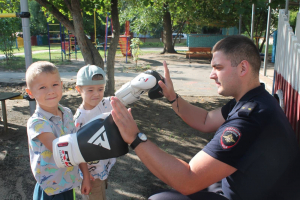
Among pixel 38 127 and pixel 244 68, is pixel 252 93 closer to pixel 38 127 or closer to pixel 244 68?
pixel 244 68

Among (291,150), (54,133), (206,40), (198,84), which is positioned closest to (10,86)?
(198,84)

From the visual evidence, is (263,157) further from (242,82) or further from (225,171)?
(242,82)

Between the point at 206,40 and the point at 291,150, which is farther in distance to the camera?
the point at 206,40

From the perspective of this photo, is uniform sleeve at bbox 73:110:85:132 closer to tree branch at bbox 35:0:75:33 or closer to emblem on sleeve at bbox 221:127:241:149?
emblem on sleeve at bbox 221:127:241:149

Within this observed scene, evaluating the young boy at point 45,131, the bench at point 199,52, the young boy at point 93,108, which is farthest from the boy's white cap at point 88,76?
the bench at point 199,52

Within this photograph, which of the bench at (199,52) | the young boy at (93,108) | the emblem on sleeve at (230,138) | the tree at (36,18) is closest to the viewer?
the emblem on sleeve at (230,138)

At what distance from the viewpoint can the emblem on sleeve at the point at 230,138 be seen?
1448 mm

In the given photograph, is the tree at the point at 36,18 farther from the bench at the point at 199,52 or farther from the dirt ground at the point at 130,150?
the dirt ground at the point at 130,150

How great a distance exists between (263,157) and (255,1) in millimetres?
2860

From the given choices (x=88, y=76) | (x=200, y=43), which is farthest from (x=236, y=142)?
(x=200, y=43)

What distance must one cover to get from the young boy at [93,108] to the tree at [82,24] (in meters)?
3.14

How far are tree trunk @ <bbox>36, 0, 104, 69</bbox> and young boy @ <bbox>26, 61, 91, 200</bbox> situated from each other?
357cm

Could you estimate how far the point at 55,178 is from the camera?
189cm

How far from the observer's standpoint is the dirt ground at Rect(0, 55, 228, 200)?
3098mm
